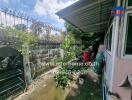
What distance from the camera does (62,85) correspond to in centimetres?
681

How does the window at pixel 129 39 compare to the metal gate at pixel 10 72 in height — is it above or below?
above

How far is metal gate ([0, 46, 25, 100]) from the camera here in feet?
17.6

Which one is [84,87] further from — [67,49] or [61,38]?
[61,38]

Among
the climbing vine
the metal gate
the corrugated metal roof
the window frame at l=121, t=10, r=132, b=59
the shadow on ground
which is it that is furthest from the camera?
the climbing vine

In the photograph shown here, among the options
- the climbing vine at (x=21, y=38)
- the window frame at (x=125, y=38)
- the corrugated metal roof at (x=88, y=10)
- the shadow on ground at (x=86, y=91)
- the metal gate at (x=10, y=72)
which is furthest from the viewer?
the climbing vine at (x=21, y=38)

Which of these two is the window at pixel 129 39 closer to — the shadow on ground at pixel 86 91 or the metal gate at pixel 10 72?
the shadow on ground at pixel 86 91

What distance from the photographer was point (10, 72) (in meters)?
5.82

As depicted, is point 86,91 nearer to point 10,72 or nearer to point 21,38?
point 10,72

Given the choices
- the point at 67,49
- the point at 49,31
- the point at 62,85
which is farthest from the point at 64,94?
the point at 49,31

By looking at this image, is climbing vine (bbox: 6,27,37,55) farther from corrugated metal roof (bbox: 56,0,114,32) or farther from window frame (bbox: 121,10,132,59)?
window frame (bbox: 121,10,132,59)

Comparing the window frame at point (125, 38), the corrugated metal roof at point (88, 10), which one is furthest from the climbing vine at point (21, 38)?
the window frame at point (125, 38)

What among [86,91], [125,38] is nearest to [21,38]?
[86,91]

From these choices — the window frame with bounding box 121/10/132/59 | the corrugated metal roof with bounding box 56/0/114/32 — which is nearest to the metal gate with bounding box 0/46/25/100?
the corrugated metal roof with bounding box 56/0/114/32

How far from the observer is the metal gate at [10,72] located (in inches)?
211
